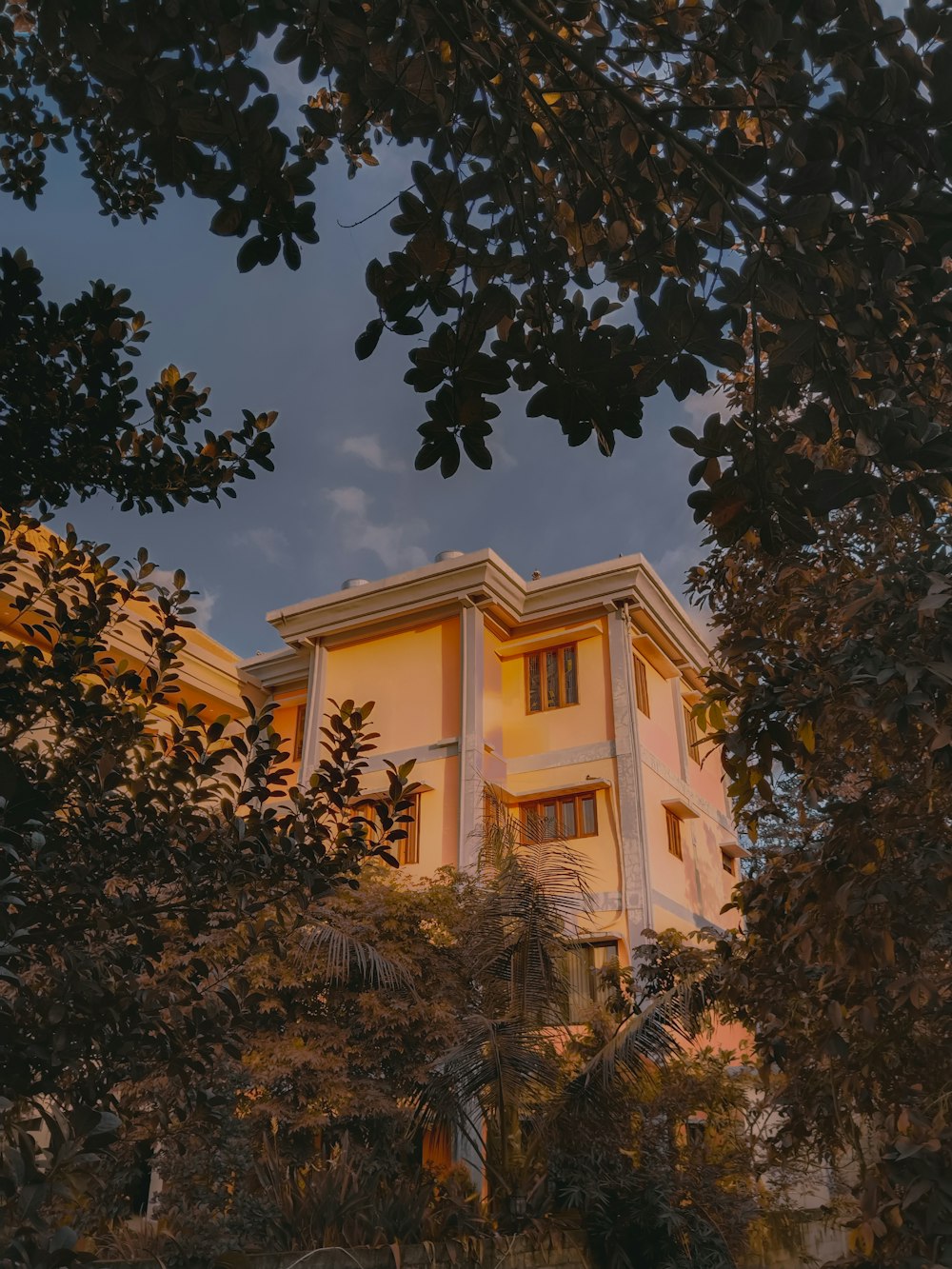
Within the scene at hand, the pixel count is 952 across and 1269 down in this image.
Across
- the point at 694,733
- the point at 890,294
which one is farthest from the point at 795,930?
the point at 694,733

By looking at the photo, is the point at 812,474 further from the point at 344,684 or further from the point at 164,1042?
the point at 344,684

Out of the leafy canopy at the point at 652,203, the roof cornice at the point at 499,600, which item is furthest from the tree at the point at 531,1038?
the leafy canopy at the point at 652,203

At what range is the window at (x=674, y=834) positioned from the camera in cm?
1773

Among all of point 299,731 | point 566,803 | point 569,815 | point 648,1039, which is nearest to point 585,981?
point 569,815

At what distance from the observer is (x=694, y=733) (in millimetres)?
19109

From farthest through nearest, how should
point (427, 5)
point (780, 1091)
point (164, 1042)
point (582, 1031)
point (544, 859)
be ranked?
point (582, 1031), point (544, 859), point (780, 1091), point (164, 1042), point (427, 5)

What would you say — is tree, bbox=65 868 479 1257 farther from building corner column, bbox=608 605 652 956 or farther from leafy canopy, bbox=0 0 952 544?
leafy canopy, bbox=0 0 952 544

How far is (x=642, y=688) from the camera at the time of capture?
1830 cm

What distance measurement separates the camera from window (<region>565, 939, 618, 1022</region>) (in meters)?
12.6

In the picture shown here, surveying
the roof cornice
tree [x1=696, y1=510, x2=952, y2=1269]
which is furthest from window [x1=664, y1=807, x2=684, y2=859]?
tree [x1=696, y1=510, x2=952, y2=1269]

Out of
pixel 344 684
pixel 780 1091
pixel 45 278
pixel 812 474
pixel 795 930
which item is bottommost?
pixel 780 1091

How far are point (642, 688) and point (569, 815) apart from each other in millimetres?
2769

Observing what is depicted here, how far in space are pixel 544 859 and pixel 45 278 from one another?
8315 mm

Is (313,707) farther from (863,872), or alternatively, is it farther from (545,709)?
(863,872)
